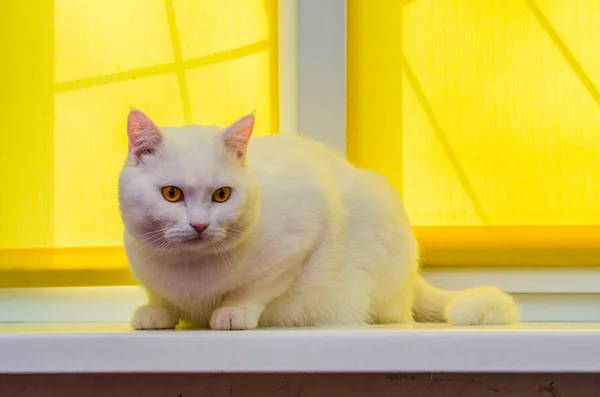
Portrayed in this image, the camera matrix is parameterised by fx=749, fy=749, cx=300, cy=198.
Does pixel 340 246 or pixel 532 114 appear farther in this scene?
pixel 532 114

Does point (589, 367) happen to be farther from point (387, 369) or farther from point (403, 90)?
point (403, 90)

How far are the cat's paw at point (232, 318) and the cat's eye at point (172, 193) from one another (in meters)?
0.18

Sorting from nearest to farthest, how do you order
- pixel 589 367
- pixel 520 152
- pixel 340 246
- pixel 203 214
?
pixel 589 367
pixel 203 214
pixel 340 246
pixel 520 152

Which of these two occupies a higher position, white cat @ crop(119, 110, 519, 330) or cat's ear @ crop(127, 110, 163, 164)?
cat's ear @ crop(127, 110, 163, 164)

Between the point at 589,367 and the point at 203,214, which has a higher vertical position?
the point at 203,214

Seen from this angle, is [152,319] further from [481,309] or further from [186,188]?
[481,309]

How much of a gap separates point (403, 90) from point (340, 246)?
45 cm

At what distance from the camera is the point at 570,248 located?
151cm

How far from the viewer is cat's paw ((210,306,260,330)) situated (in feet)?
3.62

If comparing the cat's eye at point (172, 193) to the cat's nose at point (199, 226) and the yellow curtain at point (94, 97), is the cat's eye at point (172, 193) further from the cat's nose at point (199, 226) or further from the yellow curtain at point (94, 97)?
the yellow curtain at point (94, 97)

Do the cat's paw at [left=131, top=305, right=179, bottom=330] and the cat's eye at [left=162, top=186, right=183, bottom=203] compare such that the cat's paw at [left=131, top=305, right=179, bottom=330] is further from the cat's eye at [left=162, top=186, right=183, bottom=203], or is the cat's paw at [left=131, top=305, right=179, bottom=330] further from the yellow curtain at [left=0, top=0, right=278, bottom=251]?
the yellow curtain at [left=0, top=0, right=278, bottom=251]

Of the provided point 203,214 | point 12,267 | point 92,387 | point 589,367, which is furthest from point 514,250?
point 12,267

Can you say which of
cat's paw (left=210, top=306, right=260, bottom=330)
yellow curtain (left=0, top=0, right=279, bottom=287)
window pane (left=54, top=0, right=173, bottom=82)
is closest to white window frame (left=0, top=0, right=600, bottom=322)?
yellow curtain (left=0, top=0, right=279, bottom=287)

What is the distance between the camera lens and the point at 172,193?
1.08 meters
